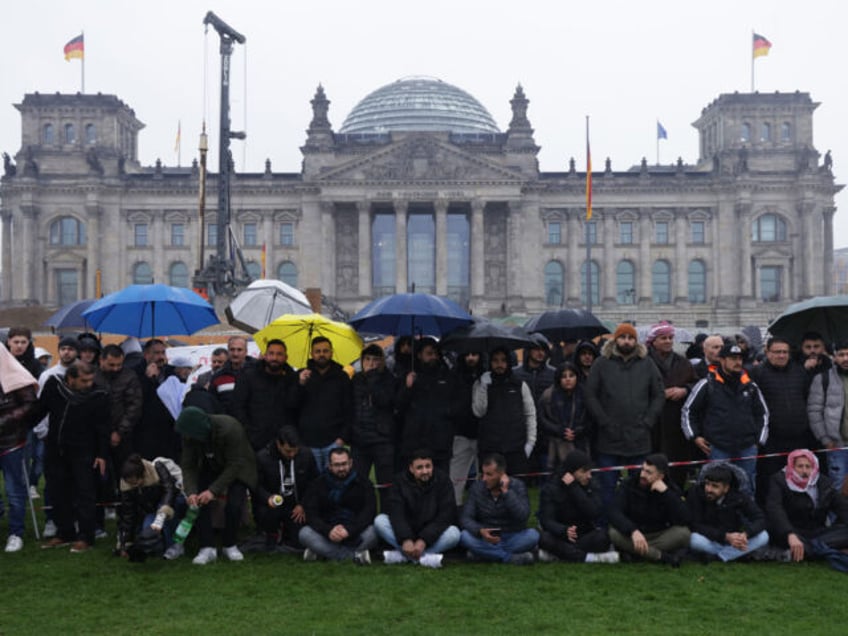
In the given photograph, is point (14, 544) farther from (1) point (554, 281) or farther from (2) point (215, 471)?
(1) point (554, 281)

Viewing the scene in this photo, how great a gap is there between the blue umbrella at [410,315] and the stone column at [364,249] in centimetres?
5641

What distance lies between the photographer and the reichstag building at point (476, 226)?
70.2 meters

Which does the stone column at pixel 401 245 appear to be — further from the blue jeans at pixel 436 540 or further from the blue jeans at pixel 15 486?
the blue jeans at pixel 436 540

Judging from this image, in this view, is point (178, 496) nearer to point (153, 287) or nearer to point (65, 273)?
point (153, 287)

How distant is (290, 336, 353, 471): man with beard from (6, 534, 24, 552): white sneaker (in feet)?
11.2

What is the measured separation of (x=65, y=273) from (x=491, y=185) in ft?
110

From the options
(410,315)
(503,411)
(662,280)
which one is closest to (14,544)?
(410,315)

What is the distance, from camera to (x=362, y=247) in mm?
69312

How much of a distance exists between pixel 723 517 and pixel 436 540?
3.16 m

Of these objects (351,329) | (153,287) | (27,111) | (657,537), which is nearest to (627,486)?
(657,537)

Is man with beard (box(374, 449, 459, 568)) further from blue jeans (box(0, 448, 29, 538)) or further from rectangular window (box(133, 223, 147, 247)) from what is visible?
rectangular window (box(133, 223, 147, 247))

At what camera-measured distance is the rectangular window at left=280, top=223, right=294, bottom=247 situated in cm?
7119

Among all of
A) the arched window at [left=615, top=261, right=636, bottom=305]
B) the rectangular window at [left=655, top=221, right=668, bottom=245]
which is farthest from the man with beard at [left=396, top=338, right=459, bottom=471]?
the rectangular window at [left=655, top=221, right=668, bottom=245]

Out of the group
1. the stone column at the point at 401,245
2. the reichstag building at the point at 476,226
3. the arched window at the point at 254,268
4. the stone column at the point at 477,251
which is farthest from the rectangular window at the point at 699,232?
the arched window at the point at 254,268
